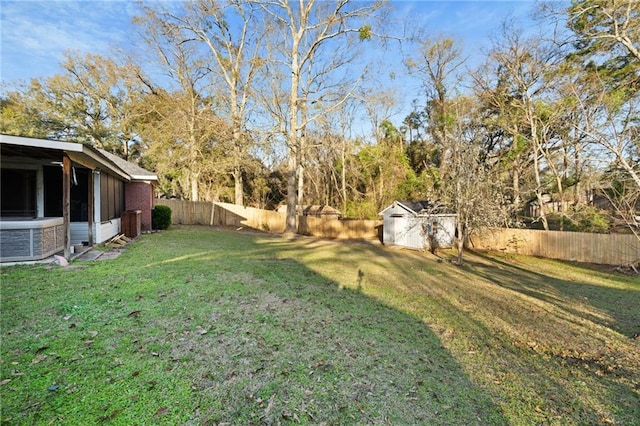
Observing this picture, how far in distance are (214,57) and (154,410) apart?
73.6 ft

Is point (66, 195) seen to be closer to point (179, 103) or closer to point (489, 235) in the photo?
point (179, 103)

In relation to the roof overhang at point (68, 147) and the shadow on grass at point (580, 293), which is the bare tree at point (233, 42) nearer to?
the roof overhang at point (68, 147)

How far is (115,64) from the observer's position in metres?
22.8

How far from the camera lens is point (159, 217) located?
1560 centimetres

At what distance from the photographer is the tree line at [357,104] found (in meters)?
13.6

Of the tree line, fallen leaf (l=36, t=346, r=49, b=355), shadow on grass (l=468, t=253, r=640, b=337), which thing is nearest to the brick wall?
the tree line

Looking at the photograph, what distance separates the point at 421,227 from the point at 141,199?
1367 cm

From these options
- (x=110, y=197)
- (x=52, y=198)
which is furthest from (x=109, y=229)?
(x=52, y=198)

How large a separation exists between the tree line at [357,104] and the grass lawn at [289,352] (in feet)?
23.6

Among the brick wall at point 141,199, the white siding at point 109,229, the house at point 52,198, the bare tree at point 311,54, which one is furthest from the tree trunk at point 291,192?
the white siding at point 109,229

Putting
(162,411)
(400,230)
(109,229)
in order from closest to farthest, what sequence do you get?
1. (162,411)
2. (109,229)
3. (400,230)

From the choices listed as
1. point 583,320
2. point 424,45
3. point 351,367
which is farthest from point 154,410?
point 424,45

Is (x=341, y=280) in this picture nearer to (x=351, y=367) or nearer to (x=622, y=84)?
(x=351, y=367)

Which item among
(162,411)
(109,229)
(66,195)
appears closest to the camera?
(162,411)
